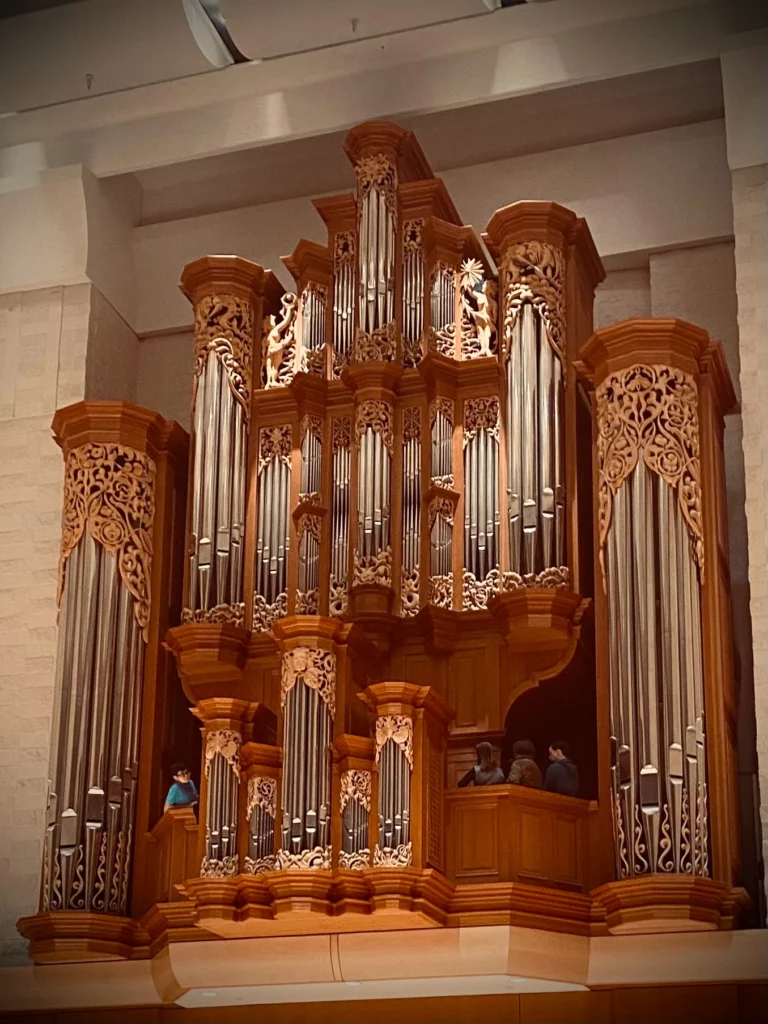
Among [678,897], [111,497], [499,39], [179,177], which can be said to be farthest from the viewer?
[179,177]

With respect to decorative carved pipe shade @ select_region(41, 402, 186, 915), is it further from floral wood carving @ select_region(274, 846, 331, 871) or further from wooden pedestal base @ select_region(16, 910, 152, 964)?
floral wood carving @ select_region(274, 846, 331, 871)

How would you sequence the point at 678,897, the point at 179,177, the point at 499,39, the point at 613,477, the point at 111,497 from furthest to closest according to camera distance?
the point at 179,177 < the point at 499,39 < the point at 111,497 < the point at 613,477 < the point at 678,897

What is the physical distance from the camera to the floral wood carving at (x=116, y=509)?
12.6 meters

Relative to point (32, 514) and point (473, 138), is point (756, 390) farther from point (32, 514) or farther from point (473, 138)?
point (32, 514)

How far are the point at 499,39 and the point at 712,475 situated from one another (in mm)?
3904

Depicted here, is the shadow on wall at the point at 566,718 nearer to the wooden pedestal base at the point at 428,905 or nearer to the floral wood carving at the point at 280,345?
the wooden pedestal base at the point at 428,905

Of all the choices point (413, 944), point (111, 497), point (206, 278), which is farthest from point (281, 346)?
point (413, 944)

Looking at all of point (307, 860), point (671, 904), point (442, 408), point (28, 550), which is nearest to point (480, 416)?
point (442, 408)

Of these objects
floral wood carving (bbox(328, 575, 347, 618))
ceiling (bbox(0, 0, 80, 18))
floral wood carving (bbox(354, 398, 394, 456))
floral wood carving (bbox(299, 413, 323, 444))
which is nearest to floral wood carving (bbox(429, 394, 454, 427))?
floral wood carving (bbox(354, 398, 394, 456))

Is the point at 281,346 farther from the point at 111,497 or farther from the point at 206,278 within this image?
the point at 111,497

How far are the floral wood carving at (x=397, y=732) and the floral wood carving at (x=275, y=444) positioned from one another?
2610mm

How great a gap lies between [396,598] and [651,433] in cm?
193

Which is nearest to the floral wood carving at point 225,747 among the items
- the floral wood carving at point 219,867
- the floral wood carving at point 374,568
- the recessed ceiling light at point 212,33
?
the floral wood carving at point 219,867

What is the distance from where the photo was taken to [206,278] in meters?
13.4
